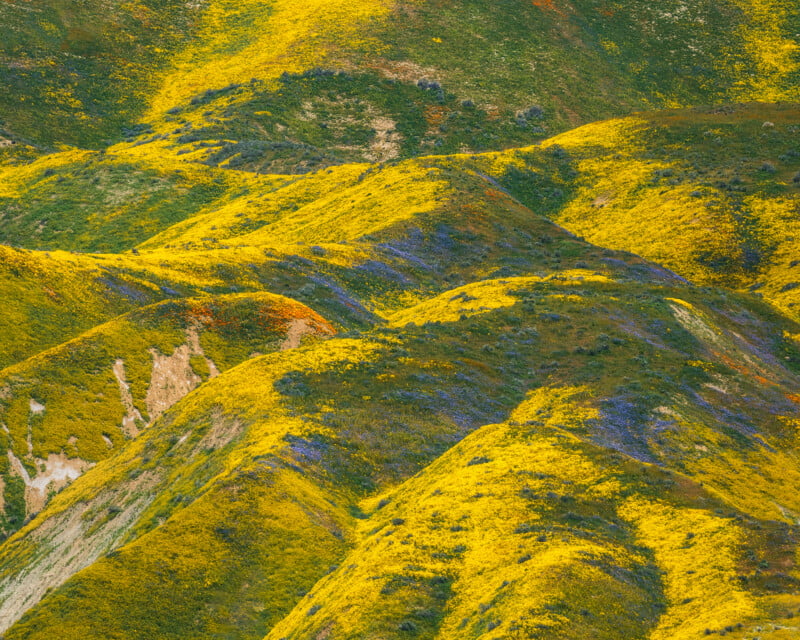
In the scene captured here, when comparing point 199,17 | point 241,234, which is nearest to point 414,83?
point 199,17

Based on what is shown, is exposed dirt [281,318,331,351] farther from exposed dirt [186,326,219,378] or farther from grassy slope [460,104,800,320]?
grassy slope [460,104,800,320]

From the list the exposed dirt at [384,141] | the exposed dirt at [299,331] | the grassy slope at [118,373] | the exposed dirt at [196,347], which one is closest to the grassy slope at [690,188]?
the exposed dirt at [384,141]

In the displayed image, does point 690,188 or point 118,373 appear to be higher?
point 690,188

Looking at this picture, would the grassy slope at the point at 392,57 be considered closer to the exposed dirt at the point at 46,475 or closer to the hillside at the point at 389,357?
the hillside at the point at 389,357

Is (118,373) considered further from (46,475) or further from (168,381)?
(46,475)

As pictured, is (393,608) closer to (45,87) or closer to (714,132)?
(714,132)

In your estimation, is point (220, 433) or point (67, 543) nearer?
point (67, 543)

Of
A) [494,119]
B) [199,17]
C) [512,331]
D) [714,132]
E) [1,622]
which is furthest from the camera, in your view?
[199,17]

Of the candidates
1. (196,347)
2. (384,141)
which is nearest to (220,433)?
(196,347)
